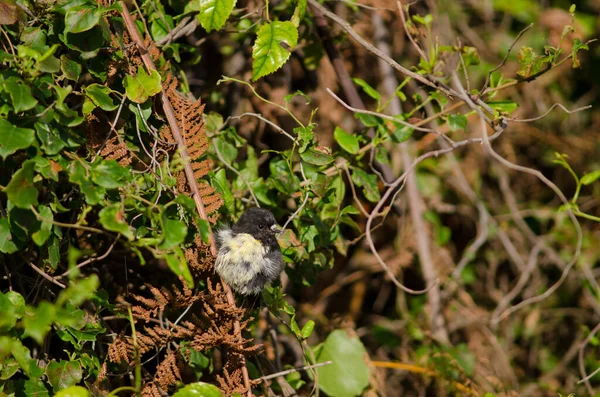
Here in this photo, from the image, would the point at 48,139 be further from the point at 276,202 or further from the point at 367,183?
the point at 367,183

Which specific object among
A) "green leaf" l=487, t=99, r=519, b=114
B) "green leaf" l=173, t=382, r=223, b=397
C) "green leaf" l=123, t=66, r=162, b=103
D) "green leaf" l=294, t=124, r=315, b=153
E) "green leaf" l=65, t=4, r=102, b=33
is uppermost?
"green leaf" l=65, t=4, r=102, b=33

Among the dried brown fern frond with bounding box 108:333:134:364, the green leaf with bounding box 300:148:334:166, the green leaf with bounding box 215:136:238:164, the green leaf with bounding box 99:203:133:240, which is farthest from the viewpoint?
the green leaf with bounding box 215:136:238:164

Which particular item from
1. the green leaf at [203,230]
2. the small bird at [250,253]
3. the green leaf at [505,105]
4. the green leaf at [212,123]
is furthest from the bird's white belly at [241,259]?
the green leaf at [505,105]

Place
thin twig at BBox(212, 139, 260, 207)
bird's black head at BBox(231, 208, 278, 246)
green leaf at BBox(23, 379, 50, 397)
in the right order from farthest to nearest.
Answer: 1. thin twig at BBox(212, 139, 260, 207)
2. bird's black head at BBox(231, 208, 278, 246)
3. green leaf at BBox(23, 379, 50, 397)

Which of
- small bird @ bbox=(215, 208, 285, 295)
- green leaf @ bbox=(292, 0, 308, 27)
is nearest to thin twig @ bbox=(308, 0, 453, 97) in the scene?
green leaf @ bbox=(292, 0, 308, 27)

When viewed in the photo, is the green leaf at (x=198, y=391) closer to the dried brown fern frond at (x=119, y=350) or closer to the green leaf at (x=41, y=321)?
the dried brown fern frond at (x=119, y=350)

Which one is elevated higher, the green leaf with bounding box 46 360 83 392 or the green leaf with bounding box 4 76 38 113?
the green leaf with bounding box 4 76 38 113

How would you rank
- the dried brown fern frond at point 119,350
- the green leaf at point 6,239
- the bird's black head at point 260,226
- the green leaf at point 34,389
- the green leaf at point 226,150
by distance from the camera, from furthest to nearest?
the green leaf at point 226,150, the bird's black head at point 260,226, the dried brown fern frond at point 119,350, the green leaf at point 34,389, the green leaf at point 6,239

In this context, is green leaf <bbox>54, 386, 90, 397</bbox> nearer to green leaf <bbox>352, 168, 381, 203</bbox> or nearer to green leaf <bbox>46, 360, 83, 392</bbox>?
green leaf <bbox>46, 360, 83, 392</bbox>
